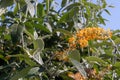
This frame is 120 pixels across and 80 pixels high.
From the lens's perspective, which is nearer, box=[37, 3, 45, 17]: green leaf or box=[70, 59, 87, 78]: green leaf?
box=[70, 59, 87, 78]: green leaf

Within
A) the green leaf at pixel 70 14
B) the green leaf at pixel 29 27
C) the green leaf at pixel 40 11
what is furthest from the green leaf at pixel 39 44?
the green leaf at pixel 40 11

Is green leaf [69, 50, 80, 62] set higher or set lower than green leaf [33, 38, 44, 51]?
lower

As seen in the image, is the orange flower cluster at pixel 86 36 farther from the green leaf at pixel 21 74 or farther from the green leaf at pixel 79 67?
the green leaf at pixel 21 74

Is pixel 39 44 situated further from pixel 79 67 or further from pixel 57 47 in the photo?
pixel 57 47

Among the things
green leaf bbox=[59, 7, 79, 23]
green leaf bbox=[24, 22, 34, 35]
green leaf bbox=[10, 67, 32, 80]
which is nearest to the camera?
green leaf bbox=[10, 67, 32, 80]

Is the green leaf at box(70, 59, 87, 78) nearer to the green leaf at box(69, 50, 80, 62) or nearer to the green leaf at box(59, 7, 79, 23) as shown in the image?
the green leaf at box(69, 50, 80, 62)

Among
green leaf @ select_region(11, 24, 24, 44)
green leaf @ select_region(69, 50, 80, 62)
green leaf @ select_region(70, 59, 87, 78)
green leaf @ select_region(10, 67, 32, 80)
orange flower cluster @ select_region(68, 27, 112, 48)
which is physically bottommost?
green leaf @ select_region(10, 67, 32, 80)

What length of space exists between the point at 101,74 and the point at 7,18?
3.67 feet

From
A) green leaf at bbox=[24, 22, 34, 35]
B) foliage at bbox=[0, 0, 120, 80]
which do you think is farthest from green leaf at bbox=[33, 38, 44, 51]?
green leaf at bbox=[24, 22, 34, 35]

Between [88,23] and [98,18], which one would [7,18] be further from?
[98,18]

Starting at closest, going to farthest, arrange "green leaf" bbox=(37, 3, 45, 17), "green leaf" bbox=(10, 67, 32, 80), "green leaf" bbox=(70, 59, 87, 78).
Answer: "green leaf" bbox=(70, 59, 87, 78) → "green leaf" bbox=(10, 67, 32, 80) → "green leaf" bbox=(37, 3, 45, 17)

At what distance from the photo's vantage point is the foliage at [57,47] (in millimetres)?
1408

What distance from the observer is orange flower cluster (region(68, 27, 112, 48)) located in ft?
4.62

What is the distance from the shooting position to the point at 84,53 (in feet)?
6.48
